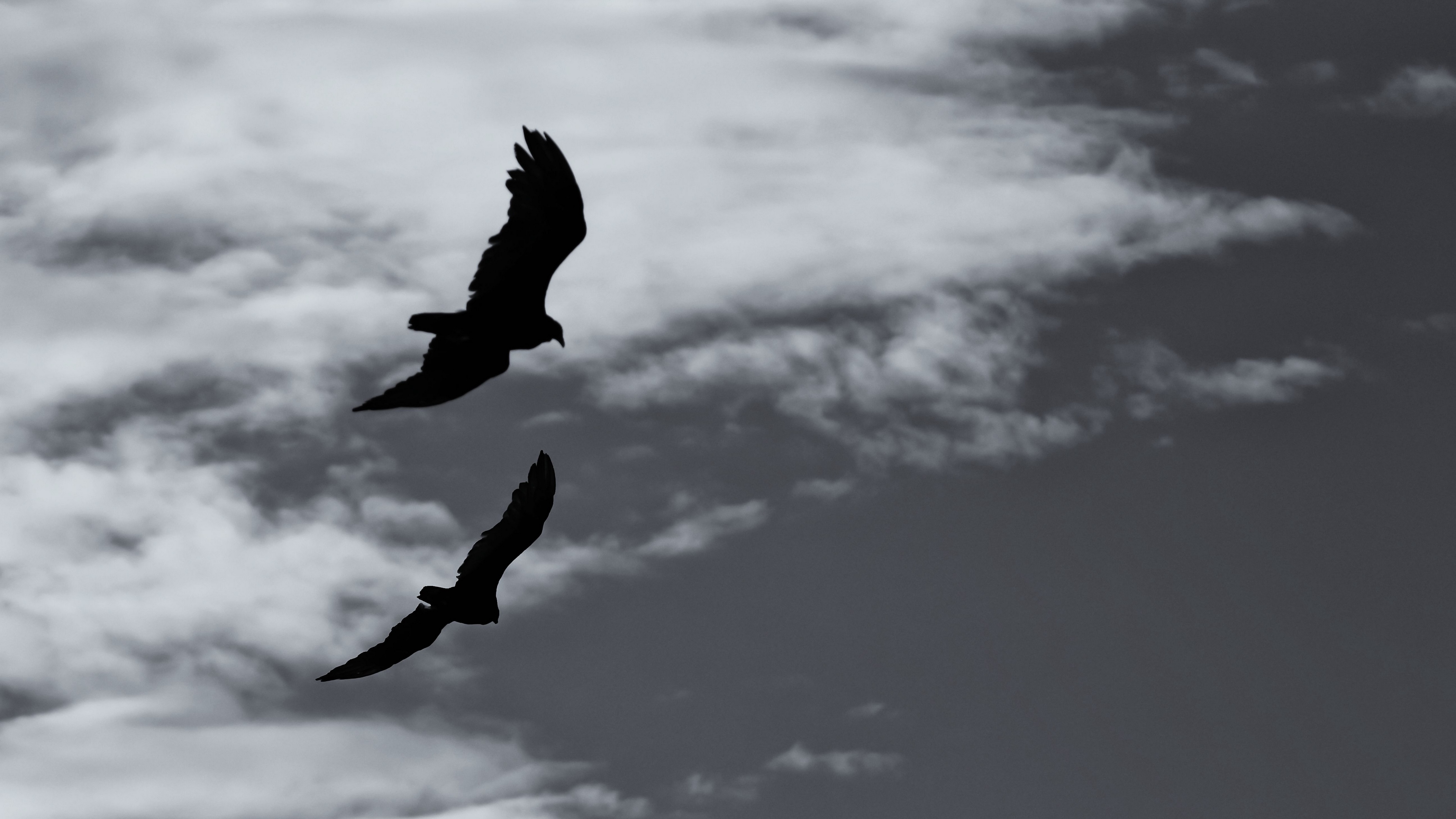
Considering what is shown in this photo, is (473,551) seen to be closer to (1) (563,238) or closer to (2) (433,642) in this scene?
(2) (433,642)

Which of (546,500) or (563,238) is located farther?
A: (546,500)

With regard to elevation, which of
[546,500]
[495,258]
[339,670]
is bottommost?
[339,670]

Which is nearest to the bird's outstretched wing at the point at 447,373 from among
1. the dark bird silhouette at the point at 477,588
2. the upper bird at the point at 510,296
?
the upper bird at the point at 510,296

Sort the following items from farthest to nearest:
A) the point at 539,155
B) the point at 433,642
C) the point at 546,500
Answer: the point at 433,642, the point at 546,500, the point at 539,155

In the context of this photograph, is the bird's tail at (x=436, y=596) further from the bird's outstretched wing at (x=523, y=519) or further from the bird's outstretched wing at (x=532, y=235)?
Answer: the bird's outstretched wing at (x=532, y=235)

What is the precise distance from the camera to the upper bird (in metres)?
17.2

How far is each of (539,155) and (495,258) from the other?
1287 millimetres

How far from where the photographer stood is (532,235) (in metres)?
17.5

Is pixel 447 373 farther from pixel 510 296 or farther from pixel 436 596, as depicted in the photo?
pixel 436 596

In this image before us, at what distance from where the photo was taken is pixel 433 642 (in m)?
22.0

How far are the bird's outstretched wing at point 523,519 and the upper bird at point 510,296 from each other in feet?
9.13

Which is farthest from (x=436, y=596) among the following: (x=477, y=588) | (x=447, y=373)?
(x=447, y=373)

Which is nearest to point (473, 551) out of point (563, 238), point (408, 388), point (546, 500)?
point (546, 500)

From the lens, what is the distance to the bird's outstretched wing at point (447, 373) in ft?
57.6
